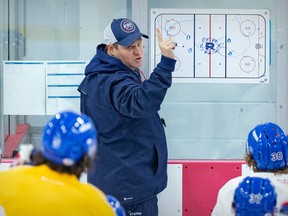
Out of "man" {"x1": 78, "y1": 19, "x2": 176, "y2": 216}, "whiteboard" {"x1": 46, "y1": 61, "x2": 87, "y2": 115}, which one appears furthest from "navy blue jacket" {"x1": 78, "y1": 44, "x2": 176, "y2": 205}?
"whiteboard" {"x1": 46, "y1": 61, "x2": 87, "y2": 115}

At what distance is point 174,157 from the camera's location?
12.5 ft

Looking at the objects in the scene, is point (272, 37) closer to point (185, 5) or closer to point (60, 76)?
point (185, 5)

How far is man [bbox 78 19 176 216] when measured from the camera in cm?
299

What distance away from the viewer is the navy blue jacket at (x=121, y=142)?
117 inches

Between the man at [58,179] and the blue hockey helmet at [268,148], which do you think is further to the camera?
the blue hockey helmet at [268,148]

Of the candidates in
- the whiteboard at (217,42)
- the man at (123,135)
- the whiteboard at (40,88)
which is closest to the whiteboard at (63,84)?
the whiteboard at (40,88)

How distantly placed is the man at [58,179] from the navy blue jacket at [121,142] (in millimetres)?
1098

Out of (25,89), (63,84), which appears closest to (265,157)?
(63,84)

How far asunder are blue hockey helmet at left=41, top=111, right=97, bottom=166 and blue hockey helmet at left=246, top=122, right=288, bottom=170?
799mm

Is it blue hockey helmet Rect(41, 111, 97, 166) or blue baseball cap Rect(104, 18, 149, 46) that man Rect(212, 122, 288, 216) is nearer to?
blue hockey helmet Rect(41, 111, 97, 166)

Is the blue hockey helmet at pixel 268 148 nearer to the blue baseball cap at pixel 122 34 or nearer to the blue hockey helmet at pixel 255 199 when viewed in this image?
the blue hockey helmet at pixel 255 199

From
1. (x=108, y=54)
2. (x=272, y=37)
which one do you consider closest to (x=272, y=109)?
(x=272, y=37)

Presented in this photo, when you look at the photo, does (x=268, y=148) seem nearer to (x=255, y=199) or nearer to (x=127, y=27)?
(x=255, y=199)

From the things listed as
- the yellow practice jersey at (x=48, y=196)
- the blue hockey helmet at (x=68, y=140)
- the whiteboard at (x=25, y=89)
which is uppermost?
the whiteboard at (x=25, y=89)
